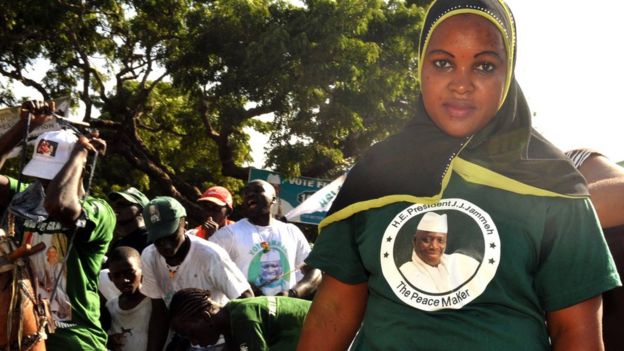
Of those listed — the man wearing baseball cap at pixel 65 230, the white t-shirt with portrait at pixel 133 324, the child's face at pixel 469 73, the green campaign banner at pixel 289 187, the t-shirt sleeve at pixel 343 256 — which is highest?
the child's face at pixel 469 73

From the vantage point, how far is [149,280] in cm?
539

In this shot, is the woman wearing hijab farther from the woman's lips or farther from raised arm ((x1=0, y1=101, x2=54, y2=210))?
raised arm ((x1=0, y1=101, x2=54, y2=210))

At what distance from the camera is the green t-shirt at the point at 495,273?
1.79 m

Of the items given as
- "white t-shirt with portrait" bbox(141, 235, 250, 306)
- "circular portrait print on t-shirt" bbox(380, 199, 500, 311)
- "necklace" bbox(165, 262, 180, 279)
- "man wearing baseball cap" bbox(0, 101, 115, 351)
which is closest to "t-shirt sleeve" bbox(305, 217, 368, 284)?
"circular portrait print on t-shirt" bbox(380, 199, 500, 311)

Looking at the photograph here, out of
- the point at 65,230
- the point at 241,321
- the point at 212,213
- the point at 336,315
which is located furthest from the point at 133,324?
the point at 336,315

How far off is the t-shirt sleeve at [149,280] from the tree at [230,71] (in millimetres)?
10181

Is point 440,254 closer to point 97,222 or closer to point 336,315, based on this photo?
point 336,315

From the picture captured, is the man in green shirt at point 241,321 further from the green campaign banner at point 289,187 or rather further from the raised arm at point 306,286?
the green campaign banner at point 289,187

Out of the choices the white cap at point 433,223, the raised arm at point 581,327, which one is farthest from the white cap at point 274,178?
Result: the raised arm at point 581,327

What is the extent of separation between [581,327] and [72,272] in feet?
10.3

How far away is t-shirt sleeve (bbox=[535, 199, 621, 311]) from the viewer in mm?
1782

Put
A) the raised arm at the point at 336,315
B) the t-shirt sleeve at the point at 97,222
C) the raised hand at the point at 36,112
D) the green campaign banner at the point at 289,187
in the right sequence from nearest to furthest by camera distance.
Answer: the raised arm at the point at 336,315, the t-shirt sleeve at the point at 97,222, the raised hand at the point at 36,112, the green campaign banner at the point at 289,187

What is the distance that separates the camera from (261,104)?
54.1 feet

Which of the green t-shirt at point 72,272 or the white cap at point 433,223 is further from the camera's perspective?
the green t-shirt at point 72,272
